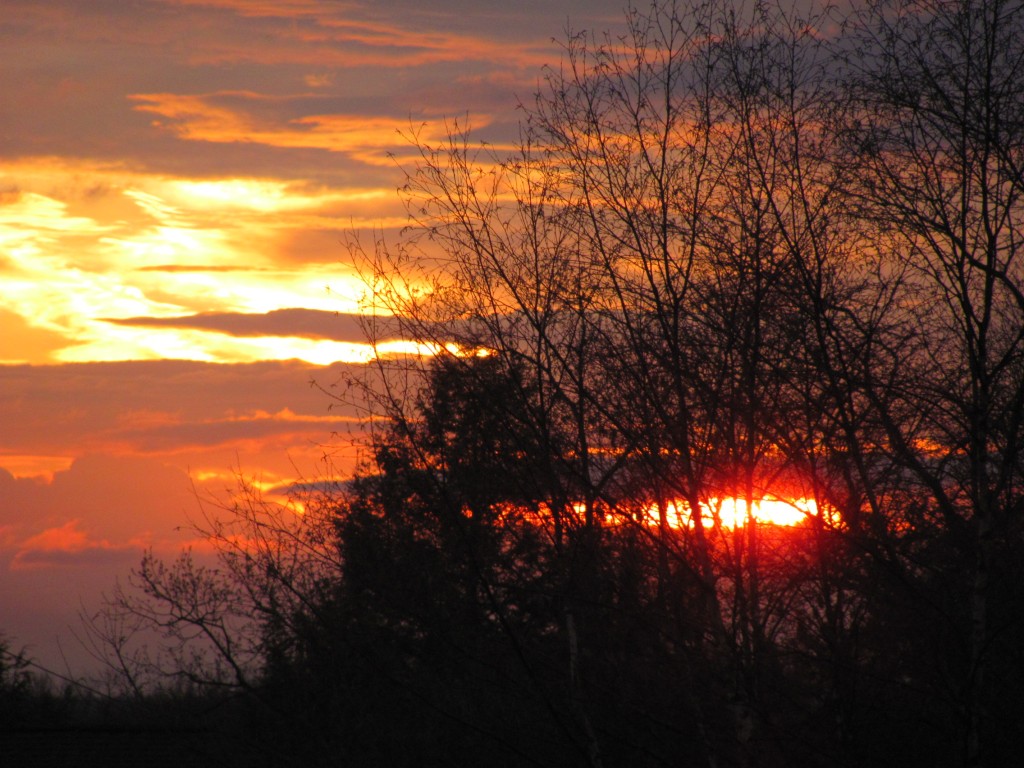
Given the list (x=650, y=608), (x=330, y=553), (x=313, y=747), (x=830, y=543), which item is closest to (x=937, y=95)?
(x=830, y=543)

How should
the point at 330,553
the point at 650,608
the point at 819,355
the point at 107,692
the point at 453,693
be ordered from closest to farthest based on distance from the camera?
1. the point at 819,355
2. the point at 650,608
3. the point at 453,693
4. the point at 330,553
5. the point at 107,692

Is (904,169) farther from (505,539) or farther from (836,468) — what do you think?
(505,539)

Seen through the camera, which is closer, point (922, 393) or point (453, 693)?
point (922, 393)

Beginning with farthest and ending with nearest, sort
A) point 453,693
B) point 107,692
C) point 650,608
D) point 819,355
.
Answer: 1. point 107,692
2. point 453,693
3. point 650,608
4. point 819,355

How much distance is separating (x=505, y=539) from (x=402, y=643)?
2.04 metres

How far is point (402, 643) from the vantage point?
14.0 metres

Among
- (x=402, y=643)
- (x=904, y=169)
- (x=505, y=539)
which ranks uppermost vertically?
(x=904, y=169)

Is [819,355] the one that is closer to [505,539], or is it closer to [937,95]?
[937,95]

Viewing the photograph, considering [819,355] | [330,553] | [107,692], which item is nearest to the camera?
[819,355]

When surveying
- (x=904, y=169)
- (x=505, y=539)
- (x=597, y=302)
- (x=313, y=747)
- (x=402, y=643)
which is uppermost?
(x=904, y=169)

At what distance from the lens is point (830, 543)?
9867 millimetres

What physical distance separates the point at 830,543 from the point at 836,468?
0.77m

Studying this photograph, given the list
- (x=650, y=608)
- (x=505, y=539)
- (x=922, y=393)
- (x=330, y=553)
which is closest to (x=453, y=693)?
(x=505, y=539)

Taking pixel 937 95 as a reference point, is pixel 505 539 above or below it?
below
